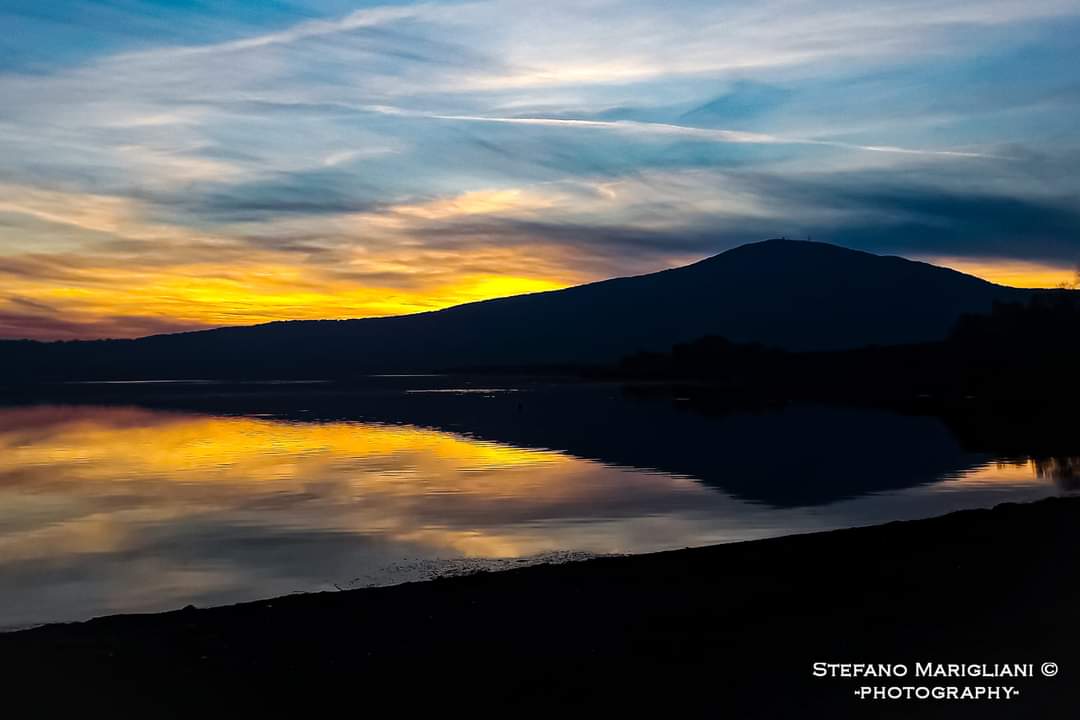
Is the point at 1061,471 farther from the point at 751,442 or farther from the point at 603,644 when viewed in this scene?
the point at 603,644

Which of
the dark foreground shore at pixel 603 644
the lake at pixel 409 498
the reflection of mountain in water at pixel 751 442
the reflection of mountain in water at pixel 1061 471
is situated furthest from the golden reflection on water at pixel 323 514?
the dark foreground shore at pixel 603 644

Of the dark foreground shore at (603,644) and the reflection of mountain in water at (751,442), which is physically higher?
the reflection of mountain in water at (751,442)

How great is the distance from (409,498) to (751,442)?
21.3 m

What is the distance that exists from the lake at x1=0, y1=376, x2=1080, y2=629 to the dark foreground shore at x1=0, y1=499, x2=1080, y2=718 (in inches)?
149

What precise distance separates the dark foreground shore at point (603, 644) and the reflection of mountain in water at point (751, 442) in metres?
12.2

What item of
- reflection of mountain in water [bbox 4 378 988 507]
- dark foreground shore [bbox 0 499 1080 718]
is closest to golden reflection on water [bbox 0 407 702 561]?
reflection of mountain in water [bbox 4 378 988 507]

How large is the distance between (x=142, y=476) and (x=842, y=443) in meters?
27.8

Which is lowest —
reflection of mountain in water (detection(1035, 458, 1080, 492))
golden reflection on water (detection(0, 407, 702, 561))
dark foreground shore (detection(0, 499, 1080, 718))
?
dark foreground shore (detection(0, 499, 1080, 718))

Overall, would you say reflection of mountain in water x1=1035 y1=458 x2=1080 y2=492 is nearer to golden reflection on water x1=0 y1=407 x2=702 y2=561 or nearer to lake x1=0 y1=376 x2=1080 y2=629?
lake x1=0 y1=376 x2=1080 y2=629

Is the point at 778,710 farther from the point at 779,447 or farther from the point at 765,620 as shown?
the point at 779,447

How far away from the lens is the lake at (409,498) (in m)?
17.2

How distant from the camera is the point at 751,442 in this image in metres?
43.6

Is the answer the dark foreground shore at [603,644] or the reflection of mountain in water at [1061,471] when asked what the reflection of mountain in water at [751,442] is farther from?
the dark foreground shore at [603,644]

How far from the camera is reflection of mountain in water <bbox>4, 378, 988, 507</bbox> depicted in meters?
29.4
